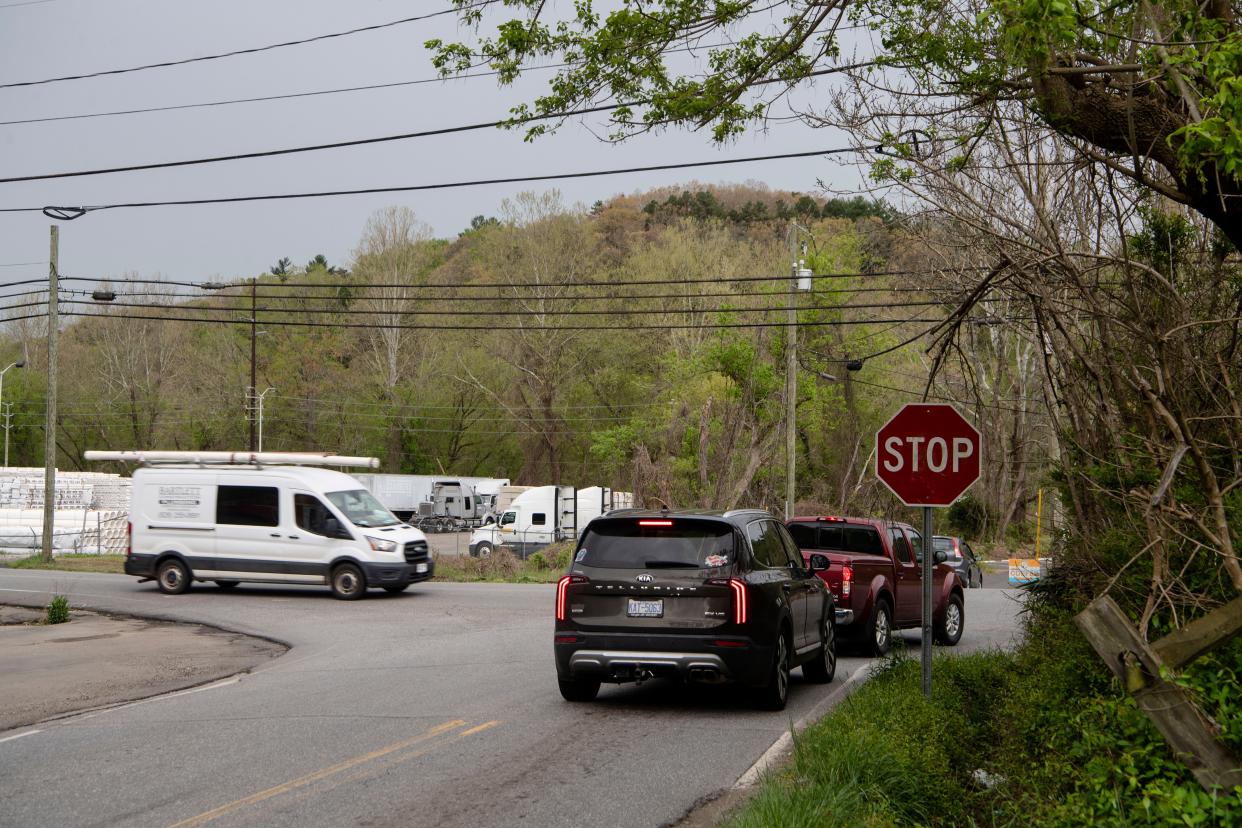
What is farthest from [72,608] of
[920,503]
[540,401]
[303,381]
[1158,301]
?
[303,381]

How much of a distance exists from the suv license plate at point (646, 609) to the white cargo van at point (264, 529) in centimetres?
1333

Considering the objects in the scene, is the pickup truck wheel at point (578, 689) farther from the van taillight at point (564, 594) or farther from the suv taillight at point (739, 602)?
the suv taillight at point (739, 602)

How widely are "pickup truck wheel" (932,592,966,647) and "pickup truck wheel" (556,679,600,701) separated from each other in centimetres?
709

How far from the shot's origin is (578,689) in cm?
1188

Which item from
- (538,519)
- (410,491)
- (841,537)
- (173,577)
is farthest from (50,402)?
(410,491)

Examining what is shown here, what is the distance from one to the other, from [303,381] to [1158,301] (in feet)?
236

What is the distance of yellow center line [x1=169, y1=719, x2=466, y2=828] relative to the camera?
7355 mm

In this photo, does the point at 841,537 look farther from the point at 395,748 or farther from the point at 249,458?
the point at 249,458

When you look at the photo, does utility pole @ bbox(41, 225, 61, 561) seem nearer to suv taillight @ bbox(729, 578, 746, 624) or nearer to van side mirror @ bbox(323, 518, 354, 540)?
van side mirror @ bbox(323, 518, 354, 540)

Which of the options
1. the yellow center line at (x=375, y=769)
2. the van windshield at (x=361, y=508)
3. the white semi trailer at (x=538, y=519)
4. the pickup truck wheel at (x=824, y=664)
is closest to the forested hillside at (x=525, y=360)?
the white semi trailer at (x=538, y=519)

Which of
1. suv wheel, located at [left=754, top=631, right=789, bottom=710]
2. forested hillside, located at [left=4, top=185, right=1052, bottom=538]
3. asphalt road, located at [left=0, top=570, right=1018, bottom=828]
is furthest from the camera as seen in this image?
forested hillside, located at [left=4, top=185, right=1052, bottom=538]

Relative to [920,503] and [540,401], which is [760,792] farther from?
[540,401]

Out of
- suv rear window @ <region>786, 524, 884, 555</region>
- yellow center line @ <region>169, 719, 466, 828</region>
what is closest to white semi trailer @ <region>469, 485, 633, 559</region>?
suv rear window @ <region>786, 524, 884, 555</region>

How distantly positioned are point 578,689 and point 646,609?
1.21 m
